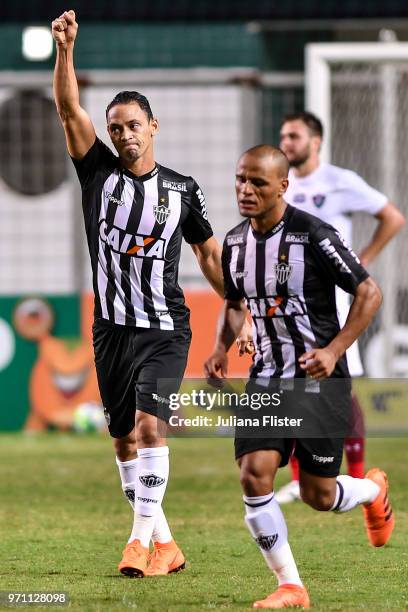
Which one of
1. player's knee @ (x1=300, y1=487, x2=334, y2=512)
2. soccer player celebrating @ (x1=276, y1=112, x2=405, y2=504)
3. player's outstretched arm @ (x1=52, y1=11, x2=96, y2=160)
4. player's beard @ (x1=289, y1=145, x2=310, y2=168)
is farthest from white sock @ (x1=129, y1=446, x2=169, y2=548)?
player's beard @ (x1=289, y1=145, x2=310, y2=168)

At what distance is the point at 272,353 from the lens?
5516 millimetres

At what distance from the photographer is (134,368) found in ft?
20.4

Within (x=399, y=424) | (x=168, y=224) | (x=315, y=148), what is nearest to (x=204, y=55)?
(x=399, y=424)

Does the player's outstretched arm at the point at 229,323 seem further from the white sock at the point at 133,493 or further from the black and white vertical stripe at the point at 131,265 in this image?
the white sock at the point at 133,493

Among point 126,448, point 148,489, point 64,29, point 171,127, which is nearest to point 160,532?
point 148,489

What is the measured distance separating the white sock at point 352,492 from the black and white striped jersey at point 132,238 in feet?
3.44

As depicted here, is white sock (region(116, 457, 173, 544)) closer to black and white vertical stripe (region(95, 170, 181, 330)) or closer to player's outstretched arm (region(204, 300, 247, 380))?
black and white vertical stripe (region(95, 170, 181, 330))

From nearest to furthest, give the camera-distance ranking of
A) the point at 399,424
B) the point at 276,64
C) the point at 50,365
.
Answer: the point at 399,424 < the point at 50,365 < the point at 276,64

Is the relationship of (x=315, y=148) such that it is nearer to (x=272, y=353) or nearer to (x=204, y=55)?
(x=272, y=353)

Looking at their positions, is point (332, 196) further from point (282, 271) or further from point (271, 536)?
point (271, 536)

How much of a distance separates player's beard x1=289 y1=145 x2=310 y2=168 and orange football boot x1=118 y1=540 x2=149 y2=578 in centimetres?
328

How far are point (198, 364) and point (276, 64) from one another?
10.6 ft

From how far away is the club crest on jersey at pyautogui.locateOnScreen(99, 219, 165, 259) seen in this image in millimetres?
6199

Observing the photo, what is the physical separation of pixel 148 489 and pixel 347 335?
1309 millimetres
